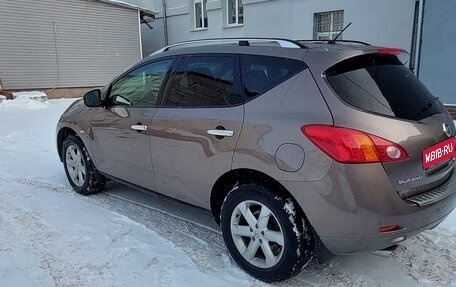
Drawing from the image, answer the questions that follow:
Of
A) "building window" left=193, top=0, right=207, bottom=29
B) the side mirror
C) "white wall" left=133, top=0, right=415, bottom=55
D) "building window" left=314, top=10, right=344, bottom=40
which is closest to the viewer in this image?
the side mirror

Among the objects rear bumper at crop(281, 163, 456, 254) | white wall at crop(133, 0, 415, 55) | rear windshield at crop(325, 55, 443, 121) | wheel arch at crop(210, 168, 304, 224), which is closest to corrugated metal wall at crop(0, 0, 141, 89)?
white wall at crop(133, 0, 415, 55)

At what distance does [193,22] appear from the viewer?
753 inches

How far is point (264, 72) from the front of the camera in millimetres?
2803

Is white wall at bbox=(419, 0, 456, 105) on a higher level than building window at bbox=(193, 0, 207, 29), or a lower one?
Result: lower

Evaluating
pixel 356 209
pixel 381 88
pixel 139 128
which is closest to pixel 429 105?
pixel 381 88

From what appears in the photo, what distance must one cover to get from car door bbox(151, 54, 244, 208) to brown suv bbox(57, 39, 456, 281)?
10 millimetres

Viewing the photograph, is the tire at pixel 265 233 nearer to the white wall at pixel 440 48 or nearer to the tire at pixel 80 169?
the tire at pixel 80 169

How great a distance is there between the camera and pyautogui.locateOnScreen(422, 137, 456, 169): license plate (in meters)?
2.52

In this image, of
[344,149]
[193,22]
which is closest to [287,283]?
[344,149]

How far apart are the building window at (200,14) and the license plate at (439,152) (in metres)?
17.0

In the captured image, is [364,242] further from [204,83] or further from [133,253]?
[133,253]

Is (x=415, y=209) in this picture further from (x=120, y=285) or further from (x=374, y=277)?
(x=120, y=285)

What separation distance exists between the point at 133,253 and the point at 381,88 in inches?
87.7

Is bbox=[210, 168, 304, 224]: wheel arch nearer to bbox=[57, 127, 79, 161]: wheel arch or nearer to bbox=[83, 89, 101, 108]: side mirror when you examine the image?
bbox=[83, 89, 101, 108]: side mirror
